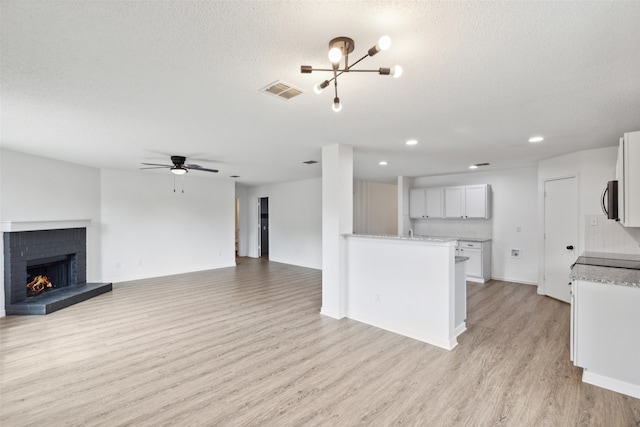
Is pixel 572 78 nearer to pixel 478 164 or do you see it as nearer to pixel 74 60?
pixel 74 60

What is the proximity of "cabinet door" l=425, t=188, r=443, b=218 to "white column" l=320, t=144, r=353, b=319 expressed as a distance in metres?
3.62

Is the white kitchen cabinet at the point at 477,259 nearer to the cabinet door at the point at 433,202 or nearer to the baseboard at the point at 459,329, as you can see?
the cabinet door at the point at 433,202

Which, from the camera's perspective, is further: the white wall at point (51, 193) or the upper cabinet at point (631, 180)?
the white wall at point (51, 193)

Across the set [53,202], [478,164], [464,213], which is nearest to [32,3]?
[53,202]

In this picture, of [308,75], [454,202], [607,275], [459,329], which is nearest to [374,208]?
[454,202]

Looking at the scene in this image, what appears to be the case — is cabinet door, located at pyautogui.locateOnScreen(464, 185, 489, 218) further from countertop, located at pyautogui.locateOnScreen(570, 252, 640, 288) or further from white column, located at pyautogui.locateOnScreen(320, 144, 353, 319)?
white column, located at pyautogui.locateOnScreen(320, 144, 353, 319)

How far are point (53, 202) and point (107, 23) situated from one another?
17.2 feet

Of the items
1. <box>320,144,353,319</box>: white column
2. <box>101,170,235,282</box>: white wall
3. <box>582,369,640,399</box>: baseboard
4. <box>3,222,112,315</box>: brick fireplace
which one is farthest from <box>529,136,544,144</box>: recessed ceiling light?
<box>3,222,112,315</box>: brick fireplace

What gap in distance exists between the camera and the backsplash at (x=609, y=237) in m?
4.29

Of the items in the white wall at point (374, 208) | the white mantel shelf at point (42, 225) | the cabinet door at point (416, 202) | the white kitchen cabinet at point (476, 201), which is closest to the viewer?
the white mantel shelf at point (42, 225)

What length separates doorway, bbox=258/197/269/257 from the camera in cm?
1016

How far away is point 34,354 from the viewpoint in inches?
125

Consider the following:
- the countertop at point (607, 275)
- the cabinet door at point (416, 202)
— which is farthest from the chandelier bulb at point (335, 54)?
the cabinet door at point (416, 202)

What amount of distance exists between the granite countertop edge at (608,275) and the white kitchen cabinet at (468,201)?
3515 millimetres
